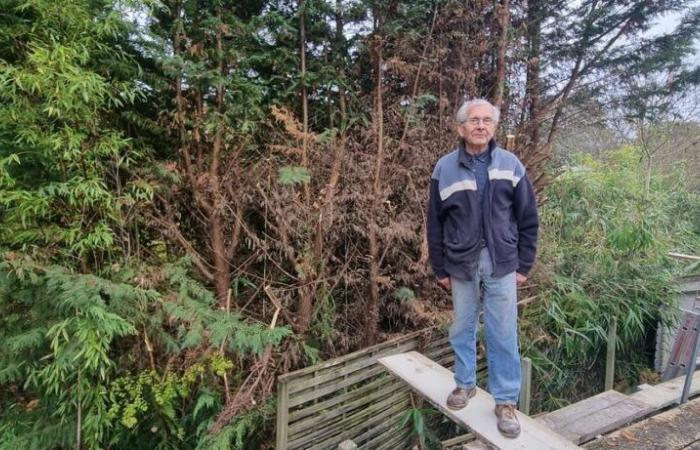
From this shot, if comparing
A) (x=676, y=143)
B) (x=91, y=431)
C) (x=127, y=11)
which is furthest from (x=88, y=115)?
(x=676, y=143)

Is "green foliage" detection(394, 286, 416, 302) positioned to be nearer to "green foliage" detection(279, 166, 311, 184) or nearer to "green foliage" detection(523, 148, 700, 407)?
"green foliage" detection(279, 166, 311, 184)

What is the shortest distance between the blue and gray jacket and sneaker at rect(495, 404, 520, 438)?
65cm

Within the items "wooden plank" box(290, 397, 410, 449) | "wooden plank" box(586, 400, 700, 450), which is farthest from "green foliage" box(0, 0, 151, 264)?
"wooden plank" box(586, 400, 700, 450)

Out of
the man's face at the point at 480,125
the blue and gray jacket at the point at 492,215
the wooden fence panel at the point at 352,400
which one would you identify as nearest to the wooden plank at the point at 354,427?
the wooden fence panel at the point at 352,400

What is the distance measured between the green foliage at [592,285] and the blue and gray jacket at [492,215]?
1.76 m

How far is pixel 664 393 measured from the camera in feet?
9.14

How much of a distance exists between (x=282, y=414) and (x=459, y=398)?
1.02 m

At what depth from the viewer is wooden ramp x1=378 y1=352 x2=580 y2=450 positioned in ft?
6.01

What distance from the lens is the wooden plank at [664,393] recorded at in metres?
2.66

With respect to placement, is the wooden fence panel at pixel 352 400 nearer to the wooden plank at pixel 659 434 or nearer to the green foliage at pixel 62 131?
the wooden plank at pixel 659 434

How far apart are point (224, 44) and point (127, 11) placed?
59 centimetres

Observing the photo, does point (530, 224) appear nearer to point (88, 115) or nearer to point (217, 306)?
point (217, 306)

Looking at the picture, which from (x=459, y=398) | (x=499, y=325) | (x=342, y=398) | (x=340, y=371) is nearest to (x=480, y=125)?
(x=499, y=325)

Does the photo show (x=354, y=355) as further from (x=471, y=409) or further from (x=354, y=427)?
(x=471, y=409)
